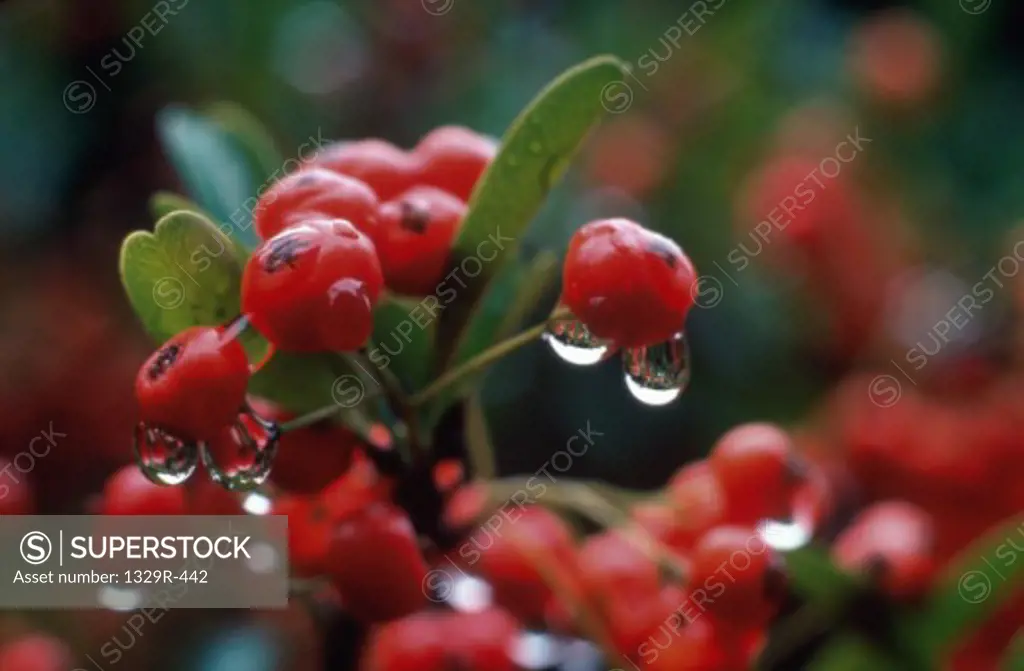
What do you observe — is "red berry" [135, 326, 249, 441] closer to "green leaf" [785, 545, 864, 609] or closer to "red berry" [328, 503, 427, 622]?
"red berry" [328, 503, 427, 622]

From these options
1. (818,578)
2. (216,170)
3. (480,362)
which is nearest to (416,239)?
(480,362)

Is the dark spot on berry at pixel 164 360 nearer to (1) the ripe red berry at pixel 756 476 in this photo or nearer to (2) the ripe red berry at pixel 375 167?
(2) the ripe red berry at pixel 375 167

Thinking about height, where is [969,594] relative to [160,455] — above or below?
above

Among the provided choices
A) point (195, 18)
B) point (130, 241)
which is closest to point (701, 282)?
A: point (195, 18)

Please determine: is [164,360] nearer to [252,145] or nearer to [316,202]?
[316,202]

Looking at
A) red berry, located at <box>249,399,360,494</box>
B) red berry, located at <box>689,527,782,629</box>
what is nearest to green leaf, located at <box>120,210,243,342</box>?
red berry, located at <box>249,399,360,494</box>

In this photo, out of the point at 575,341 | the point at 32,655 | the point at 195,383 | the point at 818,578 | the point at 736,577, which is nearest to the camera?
the point at 195,383
